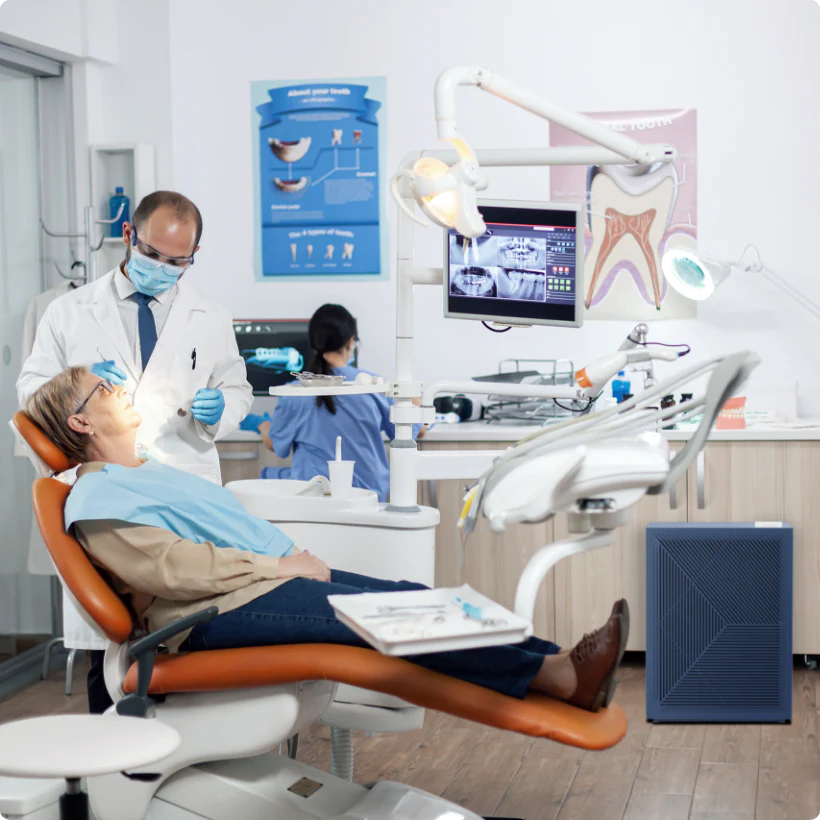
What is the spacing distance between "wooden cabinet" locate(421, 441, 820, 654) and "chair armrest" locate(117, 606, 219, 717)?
1799 mm

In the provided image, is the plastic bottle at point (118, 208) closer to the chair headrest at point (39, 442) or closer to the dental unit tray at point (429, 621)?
the chair headrest at point (39, 442)

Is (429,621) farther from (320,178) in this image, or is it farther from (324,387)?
(320,178)

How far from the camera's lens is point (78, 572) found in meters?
1.93

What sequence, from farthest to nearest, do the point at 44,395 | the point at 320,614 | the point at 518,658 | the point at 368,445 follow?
1. the point at 368,445
2. the point at 44,395
3. the point at 320,614
4. the point at 518,658

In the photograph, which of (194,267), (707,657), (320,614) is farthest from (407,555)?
(194,267)

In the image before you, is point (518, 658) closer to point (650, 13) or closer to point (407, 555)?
point (407, 555)

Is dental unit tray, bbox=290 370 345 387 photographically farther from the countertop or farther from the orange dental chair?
the countertop

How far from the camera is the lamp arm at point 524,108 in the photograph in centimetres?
204

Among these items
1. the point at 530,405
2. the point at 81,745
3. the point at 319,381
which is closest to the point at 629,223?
the point at 530,405

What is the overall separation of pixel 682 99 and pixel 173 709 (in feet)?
9.50

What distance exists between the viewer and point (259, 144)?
4.21 metres

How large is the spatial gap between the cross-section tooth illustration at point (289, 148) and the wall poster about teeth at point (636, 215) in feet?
3.03

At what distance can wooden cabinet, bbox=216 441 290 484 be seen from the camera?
3848 mm

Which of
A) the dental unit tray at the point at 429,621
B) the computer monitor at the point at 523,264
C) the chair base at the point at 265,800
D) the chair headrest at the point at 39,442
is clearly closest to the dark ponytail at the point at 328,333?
the computer monitor at the point at 523,264
